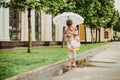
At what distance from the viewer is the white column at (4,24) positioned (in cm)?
3294

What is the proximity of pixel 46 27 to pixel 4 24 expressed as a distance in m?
12.8

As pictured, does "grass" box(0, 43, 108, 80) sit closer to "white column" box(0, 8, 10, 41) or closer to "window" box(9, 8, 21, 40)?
"white column" box(0, 8, 10, 41)

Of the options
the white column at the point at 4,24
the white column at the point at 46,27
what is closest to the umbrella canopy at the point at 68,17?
the white column at the point at 4,24

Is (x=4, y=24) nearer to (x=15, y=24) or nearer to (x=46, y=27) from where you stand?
(x=15, y=24)

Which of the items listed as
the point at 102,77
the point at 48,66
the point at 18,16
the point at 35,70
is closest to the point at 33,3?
the point at 48,66

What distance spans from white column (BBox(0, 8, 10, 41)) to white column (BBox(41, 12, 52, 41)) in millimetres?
10765

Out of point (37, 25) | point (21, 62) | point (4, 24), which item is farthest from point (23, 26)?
point (21, 62)

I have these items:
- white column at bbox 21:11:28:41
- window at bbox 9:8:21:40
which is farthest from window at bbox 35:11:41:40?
window at bbox 9:8:21:40

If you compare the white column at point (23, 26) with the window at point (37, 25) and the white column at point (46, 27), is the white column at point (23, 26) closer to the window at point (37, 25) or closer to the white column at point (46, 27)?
the window at point (37, 25)

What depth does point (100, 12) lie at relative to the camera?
5538 cm

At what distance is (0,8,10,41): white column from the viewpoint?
32.9 meters

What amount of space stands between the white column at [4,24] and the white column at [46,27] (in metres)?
10.8

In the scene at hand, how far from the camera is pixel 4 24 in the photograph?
109 ft

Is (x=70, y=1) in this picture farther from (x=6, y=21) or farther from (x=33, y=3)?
(x=33, y=3)
